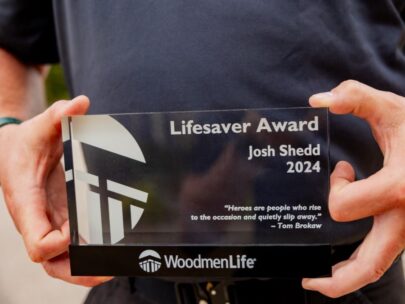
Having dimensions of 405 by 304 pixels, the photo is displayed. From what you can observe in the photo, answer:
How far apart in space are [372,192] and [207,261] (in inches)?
7.7

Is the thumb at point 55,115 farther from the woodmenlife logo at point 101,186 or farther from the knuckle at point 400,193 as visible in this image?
the knuckle at point 400,193

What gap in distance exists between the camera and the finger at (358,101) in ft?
1.67

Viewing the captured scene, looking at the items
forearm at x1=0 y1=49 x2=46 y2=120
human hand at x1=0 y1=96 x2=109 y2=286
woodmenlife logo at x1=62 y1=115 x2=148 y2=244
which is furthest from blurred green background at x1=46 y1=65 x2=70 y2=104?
woodmenlife logo at x1=62 y1=115 x2=148 y2=244

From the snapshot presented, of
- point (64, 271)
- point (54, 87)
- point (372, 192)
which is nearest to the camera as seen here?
point (372, 192)

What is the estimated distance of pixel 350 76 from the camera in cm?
68

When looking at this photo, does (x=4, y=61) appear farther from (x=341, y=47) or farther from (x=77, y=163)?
(x=341, y=47)

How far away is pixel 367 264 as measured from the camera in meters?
0.54

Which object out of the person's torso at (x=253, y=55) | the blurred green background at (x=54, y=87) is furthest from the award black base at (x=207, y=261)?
the blurred green background at (x=54, y=87)

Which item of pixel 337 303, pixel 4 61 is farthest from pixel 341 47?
pixel 4 61

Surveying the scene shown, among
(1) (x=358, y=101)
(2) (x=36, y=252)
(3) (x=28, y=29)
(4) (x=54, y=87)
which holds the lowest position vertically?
(4) (x=54, y=87)

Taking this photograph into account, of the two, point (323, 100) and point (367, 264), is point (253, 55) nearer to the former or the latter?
point (323, 100)

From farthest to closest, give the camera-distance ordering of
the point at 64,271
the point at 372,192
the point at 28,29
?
the point at 28,29
the point at 64,271
the point at 372,192

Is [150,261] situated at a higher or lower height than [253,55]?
lower

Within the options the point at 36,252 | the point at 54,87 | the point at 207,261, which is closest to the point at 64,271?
the point at 36,252
